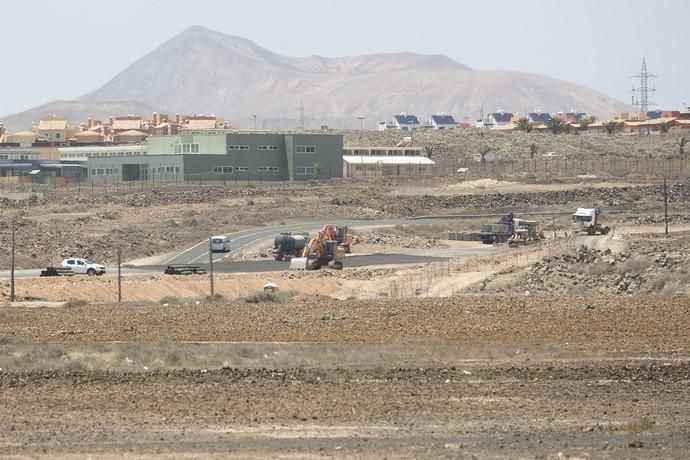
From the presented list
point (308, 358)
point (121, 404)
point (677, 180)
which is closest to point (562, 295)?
point (308, 358)

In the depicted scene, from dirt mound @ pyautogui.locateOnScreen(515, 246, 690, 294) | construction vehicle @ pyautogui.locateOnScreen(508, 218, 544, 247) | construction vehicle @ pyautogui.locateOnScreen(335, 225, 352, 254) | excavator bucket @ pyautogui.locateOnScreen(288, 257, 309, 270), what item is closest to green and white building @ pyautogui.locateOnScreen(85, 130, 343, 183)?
construction vehicle @ pyautogui.locateOnScreen(335, 225, 352, 254)

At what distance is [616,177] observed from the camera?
163 meters

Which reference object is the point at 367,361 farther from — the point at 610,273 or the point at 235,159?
the point at 235,159

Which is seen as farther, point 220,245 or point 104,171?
point 104,171

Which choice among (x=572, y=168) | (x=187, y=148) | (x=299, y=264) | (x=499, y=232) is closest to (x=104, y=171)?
(x=187, y=148)

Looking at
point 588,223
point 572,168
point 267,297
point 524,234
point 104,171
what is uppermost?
point 104,171

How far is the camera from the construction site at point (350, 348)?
27641 millimetres

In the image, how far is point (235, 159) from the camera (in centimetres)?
15925

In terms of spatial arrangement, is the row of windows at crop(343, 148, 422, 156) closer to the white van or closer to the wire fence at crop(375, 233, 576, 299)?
the white van

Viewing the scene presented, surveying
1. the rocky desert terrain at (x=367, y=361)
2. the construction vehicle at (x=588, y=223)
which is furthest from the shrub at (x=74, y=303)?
the construction vehicle at (x=588, y=223)

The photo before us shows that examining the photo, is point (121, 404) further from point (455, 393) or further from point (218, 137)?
point (218, 137)

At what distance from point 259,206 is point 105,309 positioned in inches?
2988

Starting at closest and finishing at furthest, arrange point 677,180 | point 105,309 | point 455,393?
point 455,393 → point 105,309 → point 677,180

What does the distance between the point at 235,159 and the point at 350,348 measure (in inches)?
4756
